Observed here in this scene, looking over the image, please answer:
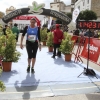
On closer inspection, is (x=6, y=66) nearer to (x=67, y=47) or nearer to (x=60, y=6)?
(x=67, y=47)

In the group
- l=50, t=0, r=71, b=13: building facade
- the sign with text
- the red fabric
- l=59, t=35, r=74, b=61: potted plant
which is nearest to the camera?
the sign with text

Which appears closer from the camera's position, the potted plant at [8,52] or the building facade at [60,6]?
the potted plant at [8,52]

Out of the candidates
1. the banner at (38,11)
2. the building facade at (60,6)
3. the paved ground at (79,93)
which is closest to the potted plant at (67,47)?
the paved ground at (79,93)

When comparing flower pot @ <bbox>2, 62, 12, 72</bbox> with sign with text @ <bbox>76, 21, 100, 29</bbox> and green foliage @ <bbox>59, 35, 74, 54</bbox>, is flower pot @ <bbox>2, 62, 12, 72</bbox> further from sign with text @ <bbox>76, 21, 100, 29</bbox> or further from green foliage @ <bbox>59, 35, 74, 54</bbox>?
green foliage @ <bbox>59, 35, 74, 54</bbox>

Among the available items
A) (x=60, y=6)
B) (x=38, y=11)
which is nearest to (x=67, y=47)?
(x=38, y=11)

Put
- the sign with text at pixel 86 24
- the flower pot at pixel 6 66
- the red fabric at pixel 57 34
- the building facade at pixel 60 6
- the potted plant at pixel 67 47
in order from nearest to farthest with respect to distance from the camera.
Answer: the sign with text at pixel 86 24 < the flower pot at pixel 6 66 < the potted plant at pixel 67 47 < the red fabric at pixel 57 34 < the building facade at pixel 60 6

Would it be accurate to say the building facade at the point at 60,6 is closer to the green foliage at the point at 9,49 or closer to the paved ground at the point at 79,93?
the green foliage at the point at 9,49

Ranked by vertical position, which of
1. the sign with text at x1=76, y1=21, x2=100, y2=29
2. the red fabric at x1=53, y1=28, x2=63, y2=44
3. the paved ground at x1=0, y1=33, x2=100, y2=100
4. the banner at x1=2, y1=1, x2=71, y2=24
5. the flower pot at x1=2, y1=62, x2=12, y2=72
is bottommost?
the paved ground at x1=0, y1=33, x2=100, y2=100

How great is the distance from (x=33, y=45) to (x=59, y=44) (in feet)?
12.0

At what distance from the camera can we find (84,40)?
30.1 feet

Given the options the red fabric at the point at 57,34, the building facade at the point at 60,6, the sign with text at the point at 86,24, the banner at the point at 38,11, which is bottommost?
the red fabric at the point at 57,34

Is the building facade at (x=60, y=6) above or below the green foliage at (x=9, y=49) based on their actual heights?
above

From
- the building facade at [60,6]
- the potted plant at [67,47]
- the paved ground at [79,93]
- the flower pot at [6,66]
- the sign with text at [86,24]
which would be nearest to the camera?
the paved ground at [79,93]

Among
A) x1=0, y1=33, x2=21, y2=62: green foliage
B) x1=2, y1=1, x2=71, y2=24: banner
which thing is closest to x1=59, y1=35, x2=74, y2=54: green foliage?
x1=0, y1=33, x2=21, y2=62: green foliage
